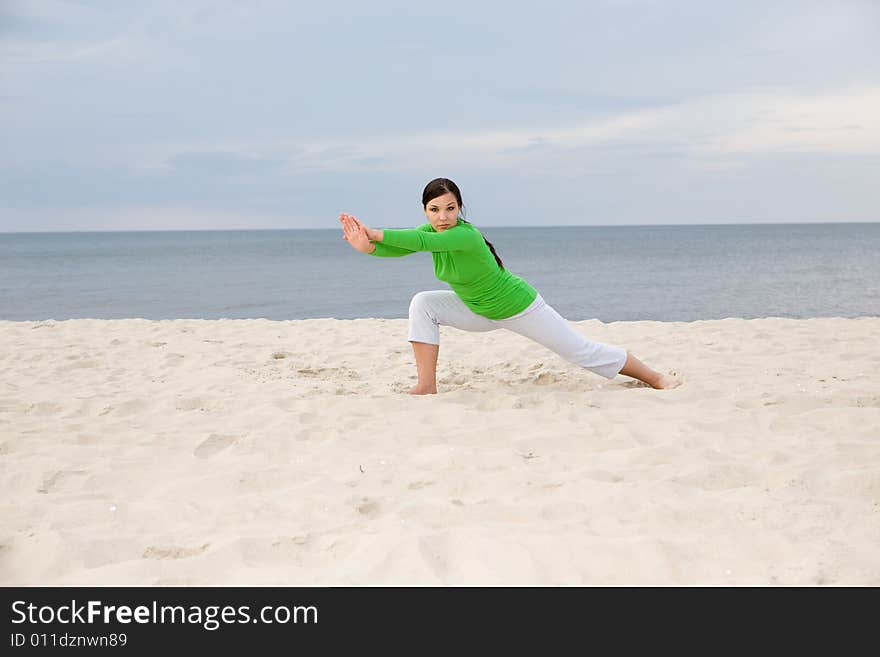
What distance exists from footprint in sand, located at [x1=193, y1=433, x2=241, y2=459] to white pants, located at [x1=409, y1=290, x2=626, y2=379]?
141 centimetres

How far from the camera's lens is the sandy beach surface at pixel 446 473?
2.57 meters

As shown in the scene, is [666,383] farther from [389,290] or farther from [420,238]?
Answer: [389,290]

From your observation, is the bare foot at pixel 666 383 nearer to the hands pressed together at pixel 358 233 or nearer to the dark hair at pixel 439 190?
the dark hair at pixel 439 190

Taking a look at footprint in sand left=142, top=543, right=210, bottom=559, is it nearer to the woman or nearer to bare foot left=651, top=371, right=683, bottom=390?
the woman

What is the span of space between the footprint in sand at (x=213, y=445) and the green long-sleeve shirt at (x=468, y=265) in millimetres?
1307

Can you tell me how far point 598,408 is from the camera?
182 inches

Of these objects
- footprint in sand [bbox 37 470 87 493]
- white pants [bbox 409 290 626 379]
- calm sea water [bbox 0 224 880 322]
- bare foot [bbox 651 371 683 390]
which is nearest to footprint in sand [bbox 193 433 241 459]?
footprint in sand [bbox 37 470 87 493]

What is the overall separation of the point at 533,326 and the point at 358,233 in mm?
1308

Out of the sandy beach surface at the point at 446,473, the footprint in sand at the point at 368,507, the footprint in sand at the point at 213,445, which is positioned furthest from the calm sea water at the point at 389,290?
the footprint in sand at the point at 368,507

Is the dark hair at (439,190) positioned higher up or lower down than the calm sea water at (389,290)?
higher up

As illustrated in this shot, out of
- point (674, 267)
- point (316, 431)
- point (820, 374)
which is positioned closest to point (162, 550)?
point (316, 431)

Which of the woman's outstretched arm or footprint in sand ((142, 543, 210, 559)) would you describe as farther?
the woman's outstretched arm

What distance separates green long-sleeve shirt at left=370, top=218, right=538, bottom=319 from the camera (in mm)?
4562
